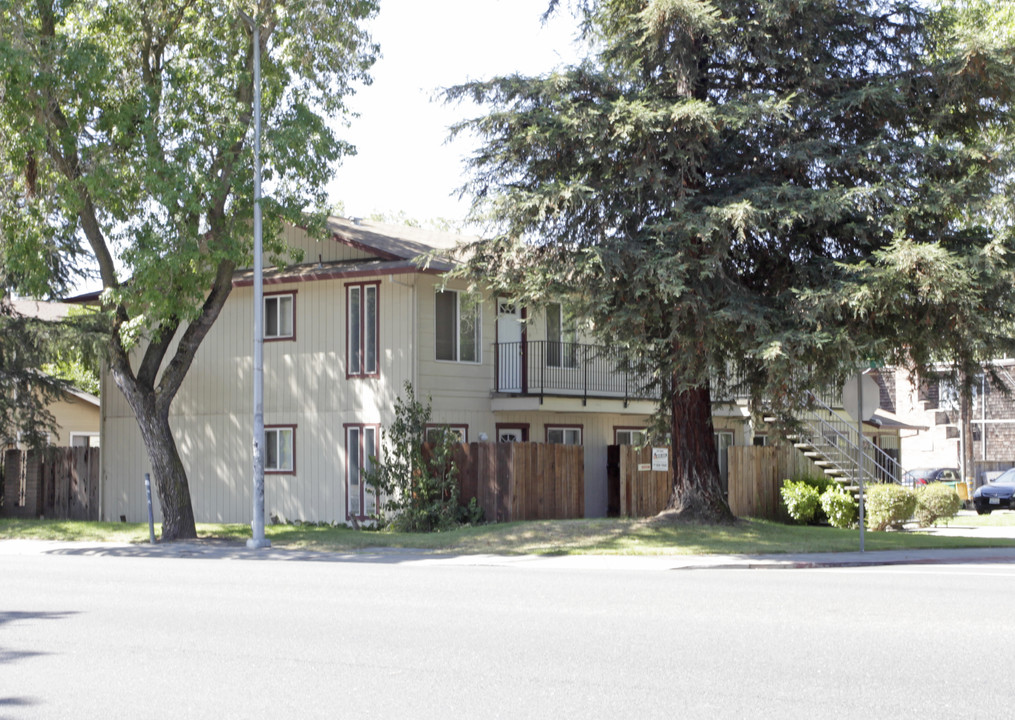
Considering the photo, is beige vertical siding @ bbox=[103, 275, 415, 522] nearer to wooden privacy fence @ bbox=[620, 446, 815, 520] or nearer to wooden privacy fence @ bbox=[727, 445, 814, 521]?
wooden privacy fence @ bbox=[620, 446, 815, 520]

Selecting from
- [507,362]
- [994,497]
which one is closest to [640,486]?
[507,362]

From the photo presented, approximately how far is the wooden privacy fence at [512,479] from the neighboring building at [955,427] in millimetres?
25476

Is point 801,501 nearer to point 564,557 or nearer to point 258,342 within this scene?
point 564,557

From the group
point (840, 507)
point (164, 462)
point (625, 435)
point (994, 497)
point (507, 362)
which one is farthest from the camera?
point (994, 497)

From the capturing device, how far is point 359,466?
27141 millimetres

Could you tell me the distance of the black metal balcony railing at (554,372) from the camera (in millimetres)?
28734

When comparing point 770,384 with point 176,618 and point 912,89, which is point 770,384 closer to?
point 912,89

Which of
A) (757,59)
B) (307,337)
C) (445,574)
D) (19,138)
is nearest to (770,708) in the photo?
(445,574)

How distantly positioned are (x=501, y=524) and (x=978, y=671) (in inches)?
647

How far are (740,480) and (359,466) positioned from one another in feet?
31.6

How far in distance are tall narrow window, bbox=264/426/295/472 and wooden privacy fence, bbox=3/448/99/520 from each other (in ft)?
18.7

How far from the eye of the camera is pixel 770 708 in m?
7.04

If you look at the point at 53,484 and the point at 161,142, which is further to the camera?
the point at 53,484

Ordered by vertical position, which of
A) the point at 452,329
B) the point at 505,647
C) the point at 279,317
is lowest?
the point at 505,647
